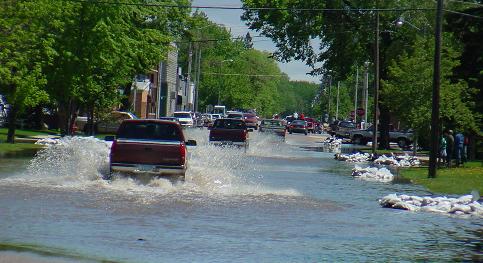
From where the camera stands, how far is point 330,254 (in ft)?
48.7

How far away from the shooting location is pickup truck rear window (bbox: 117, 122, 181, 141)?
24.9 meters

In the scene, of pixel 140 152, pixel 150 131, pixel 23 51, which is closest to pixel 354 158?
pixel 23 51

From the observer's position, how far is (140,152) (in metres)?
23.8

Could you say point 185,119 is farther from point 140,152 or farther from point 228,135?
point 140,152

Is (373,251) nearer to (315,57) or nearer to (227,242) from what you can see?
(227,242)

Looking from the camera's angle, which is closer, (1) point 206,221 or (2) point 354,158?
(1) point 206,221

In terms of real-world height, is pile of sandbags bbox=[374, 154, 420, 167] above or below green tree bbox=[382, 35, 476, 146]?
below

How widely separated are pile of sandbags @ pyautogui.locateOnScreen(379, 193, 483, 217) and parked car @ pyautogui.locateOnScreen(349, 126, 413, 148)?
46052 mm

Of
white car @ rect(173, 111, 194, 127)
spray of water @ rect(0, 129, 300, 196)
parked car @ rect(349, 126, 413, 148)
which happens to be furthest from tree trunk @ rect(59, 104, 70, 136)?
white car @ rect(173, 111, 194, 127)

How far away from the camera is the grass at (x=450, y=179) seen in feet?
99.7

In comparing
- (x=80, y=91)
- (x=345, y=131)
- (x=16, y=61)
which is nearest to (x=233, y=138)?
(x=80, y=91)

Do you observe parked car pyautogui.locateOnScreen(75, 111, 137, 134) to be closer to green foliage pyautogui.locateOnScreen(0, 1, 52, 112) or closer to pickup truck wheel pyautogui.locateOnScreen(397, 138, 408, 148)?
green foliage pyautogui.locateOnScreen(0, 1, 52, 112)

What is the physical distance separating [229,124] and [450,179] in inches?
668

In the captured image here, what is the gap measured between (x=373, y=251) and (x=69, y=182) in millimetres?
11722
